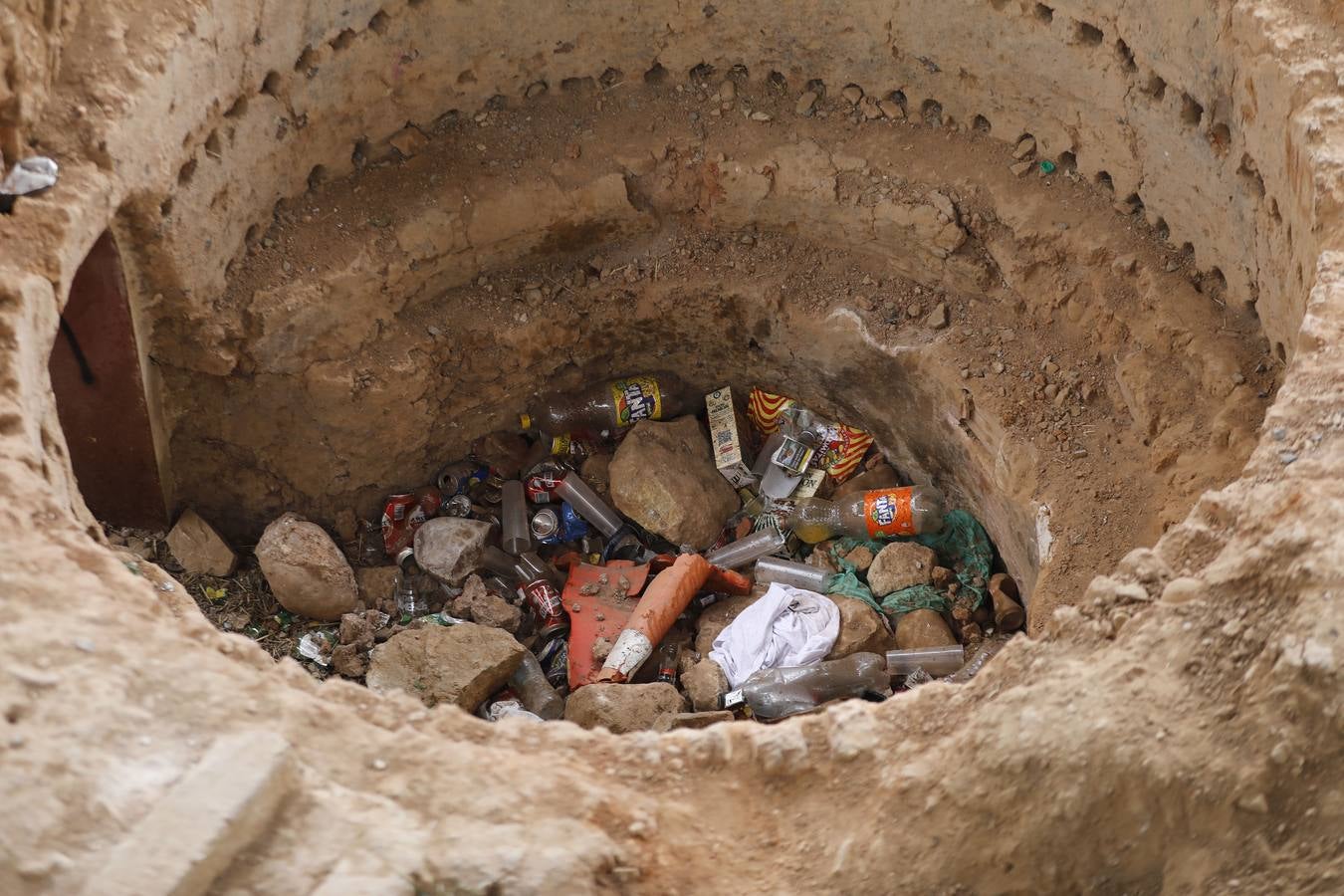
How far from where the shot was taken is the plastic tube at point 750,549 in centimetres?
505

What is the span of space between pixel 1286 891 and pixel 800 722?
96cm

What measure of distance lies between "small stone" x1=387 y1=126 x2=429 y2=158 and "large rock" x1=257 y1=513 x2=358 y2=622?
148cm

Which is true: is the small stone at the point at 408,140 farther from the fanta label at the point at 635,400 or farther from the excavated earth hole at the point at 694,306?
the fanta label at the point at 635,400

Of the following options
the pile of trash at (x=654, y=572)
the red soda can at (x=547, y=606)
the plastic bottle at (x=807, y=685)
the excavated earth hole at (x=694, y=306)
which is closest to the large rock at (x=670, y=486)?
the pile of trash at (x=654, y=572)

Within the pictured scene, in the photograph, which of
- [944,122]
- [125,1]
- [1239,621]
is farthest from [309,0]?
[1239,621]

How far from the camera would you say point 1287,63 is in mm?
3352

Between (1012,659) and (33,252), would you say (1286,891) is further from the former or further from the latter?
(33,252)

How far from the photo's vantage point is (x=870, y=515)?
16.0ft

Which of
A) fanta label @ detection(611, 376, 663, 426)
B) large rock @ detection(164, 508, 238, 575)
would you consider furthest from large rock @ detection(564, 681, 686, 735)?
large rock @ detection(164, 508, 238, 575)

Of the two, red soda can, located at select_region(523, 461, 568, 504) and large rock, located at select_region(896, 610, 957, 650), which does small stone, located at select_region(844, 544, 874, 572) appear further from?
red soda can, located at select_region(523, 461, 568, 504)

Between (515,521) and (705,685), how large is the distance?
120cm

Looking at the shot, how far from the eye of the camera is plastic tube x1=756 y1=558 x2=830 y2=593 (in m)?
4.91

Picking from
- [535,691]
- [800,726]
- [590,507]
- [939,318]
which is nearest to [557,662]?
[535,691]

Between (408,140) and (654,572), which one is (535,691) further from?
(408,140)
